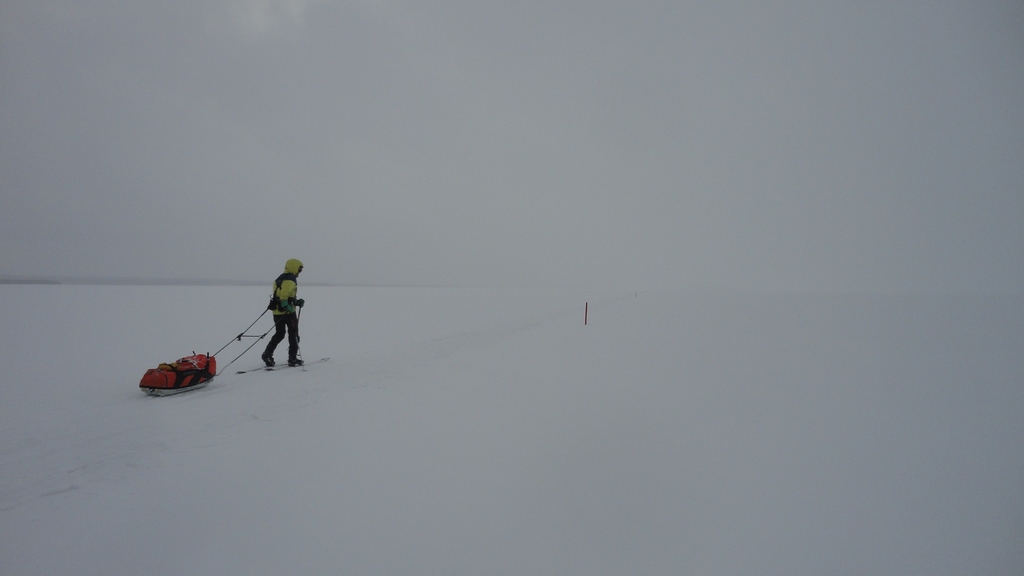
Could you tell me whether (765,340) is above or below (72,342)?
above

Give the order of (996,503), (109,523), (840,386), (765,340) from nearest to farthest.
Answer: (109,523), (996,503), (840,386), (765,340)

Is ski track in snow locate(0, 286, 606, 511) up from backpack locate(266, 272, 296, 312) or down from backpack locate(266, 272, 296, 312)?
down

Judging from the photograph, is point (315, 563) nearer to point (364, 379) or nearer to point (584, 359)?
point (364, 379)

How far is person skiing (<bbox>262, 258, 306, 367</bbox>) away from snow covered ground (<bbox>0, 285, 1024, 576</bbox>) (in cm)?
91

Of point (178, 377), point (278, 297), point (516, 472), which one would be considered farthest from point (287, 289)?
point (516, 472)

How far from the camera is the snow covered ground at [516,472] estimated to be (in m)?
2.62

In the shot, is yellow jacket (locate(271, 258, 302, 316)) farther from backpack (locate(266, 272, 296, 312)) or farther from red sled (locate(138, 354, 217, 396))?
red sled (locate(138, 354, 217, 396))

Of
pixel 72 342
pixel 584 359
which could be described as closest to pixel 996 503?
pixel 584 359

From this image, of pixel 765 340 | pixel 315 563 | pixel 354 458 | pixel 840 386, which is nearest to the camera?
pixel 315 563

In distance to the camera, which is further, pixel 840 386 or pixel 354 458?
pixel 840 386

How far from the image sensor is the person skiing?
761 centimetres

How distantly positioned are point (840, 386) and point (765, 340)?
5.51 meters

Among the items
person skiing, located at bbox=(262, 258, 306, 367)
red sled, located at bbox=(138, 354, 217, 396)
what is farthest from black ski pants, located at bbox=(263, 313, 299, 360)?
red sled, located at bbox=(138, 354, 217, 396)

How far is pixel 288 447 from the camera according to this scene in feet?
13.4
